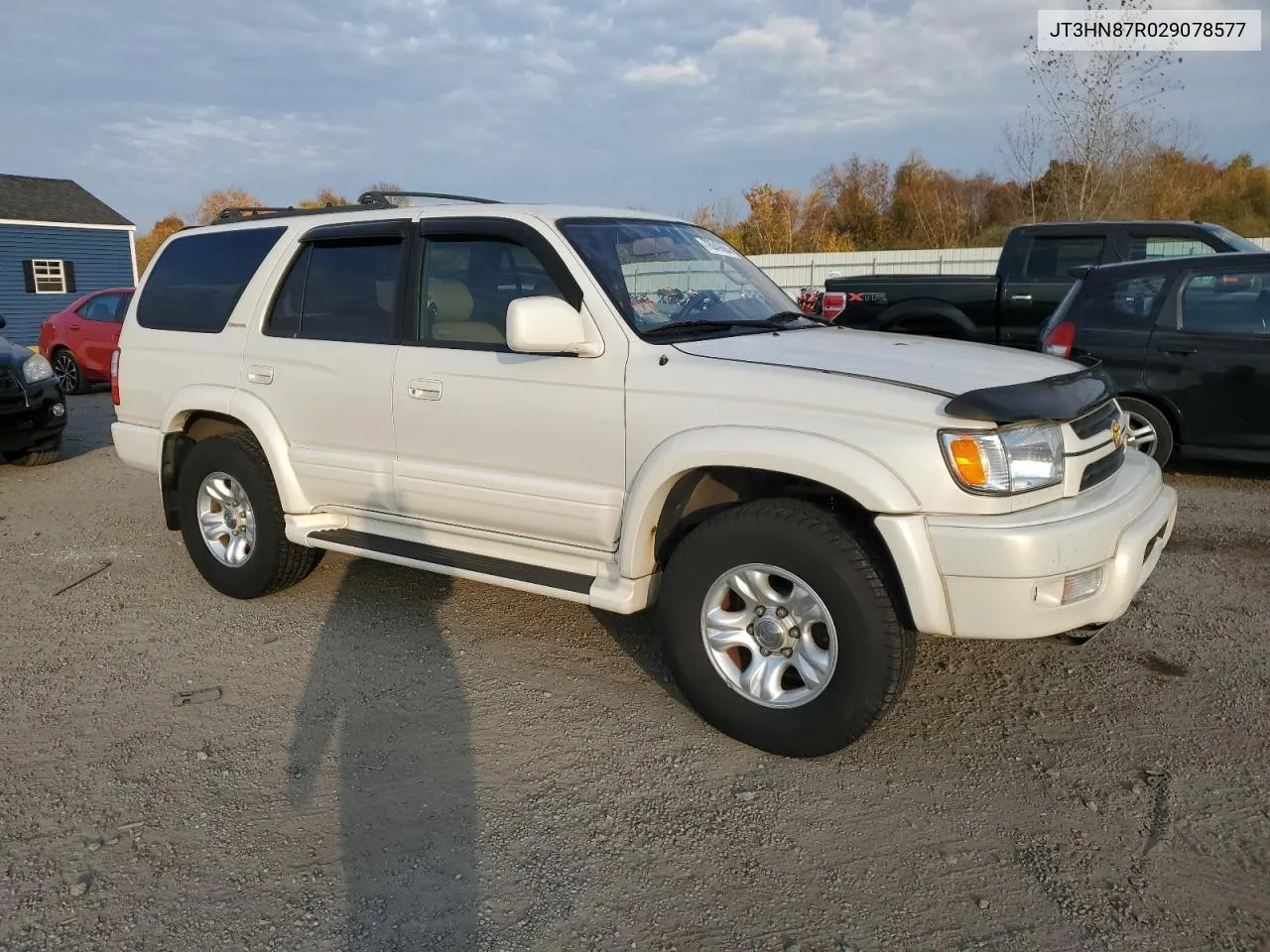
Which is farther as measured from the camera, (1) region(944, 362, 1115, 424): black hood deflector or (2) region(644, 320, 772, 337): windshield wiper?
(2) region(644, 320, 772, 337): windshield wiper

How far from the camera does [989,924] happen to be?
8.72ft

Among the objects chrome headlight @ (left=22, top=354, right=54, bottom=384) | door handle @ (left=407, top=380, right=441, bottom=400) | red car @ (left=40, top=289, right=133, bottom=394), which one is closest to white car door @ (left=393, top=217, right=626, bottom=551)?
door handle @ (left=407, top=380, right=441, bottom=400)

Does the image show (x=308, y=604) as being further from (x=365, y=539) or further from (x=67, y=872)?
(x=67, y=872)

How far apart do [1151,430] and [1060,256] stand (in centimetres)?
327

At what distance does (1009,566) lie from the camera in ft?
10.1

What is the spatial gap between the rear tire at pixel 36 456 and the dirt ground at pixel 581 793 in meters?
5.09

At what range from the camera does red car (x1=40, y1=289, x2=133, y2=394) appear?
46.4 ft

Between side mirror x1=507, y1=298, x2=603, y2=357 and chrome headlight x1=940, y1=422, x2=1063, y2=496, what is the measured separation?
1.41 meters

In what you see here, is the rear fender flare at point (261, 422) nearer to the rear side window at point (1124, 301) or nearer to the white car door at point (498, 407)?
the white car door at point (498, 407)

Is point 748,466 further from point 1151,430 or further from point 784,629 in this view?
point 1151,430

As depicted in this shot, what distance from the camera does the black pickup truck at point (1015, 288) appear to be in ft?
31.4

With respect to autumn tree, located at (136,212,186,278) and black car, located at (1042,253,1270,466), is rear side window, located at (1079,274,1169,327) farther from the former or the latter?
autumn tree, located at (136,212,186,278)

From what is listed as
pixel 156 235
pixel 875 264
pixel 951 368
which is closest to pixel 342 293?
pixel 951 368

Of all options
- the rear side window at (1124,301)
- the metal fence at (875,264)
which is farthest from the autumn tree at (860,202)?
the rear side window at (1124,301)
